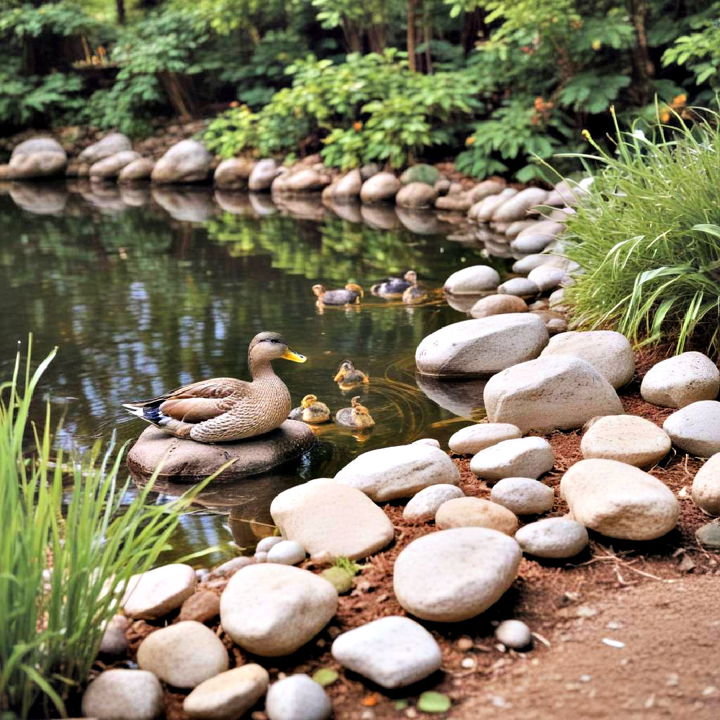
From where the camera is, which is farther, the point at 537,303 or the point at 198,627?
the point at 537,303

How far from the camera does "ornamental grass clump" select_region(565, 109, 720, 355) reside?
526 cm

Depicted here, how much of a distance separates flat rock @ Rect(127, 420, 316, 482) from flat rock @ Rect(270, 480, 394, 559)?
3.41ft

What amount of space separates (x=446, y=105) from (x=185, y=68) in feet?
23.7

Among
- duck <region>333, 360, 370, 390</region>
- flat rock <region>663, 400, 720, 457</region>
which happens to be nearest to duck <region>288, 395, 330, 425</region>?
duck <region>333, 360, 370, 390</region>

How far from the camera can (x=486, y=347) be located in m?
6.51

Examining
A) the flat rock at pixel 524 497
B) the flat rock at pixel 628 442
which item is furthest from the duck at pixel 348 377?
the flat rock at pixel 524 497

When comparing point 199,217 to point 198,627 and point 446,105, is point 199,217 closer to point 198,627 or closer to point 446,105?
point 446,105

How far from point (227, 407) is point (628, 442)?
7.01ft

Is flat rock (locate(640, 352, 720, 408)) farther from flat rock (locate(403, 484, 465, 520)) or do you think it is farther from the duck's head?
the duck's head

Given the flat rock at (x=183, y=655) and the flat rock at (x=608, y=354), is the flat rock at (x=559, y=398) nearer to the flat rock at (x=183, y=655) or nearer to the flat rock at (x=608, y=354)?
the flat rock at (x=608, y=354)

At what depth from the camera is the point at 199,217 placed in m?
14.4

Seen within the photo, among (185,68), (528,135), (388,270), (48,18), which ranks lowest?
(388,270)

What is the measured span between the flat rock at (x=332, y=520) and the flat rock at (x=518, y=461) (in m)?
0.66

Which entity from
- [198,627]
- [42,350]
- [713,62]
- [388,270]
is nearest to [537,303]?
[388,270]
